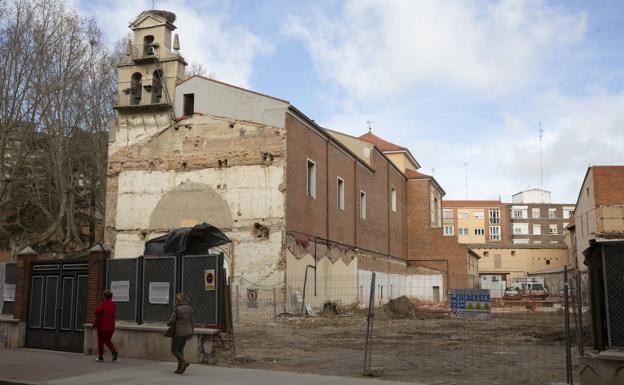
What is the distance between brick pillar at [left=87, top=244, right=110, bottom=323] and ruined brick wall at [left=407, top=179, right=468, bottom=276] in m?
41.3

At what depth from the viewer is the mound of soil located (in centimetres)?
3033

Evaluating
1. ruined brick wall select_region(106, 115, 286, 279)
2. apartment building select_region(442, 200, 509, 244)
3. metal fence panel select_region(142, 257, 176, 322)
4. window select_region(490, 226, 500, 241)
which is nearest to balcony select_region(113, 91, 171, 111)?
ruined brick wall select_region(106, 115, 286, 279)

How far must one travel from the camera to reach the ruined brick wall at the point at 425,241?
53.5 m

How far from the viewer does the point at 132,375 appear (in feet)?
38.6

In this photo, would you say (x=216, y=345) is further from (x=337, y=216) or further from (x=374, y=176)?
(x=374, y=176)

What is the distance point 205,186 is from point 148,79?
6.36m

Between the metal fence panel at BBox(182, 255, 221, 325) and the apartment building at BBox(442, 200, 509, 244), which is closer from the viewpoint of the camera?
the metal fence panel at BBox(182, 255, 221, 325)

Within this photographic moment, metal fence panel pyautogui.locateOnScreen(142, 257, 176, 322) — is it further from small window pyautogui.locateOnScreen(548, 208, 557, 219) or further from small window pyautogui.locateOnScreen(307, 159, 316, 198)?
small window pyautogui.locateOnScreen(548, 208, 557, 219)

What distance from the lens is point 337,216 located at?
119 ft

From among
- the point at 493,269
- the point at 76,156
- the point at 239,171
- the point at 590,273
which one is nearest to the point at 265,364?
the point at 590,273

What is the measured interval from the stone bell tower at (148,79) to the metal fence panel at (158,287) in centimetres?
1643

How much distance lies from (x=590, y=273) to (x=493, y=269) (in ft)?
242

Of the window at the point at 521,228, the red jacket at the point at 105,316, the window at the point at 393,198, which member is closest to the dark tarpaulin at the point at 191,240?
the red jacket at the point at 105,316

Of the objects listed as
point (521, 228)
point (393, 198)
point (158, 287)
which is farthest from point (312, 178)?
point (521, 228)
